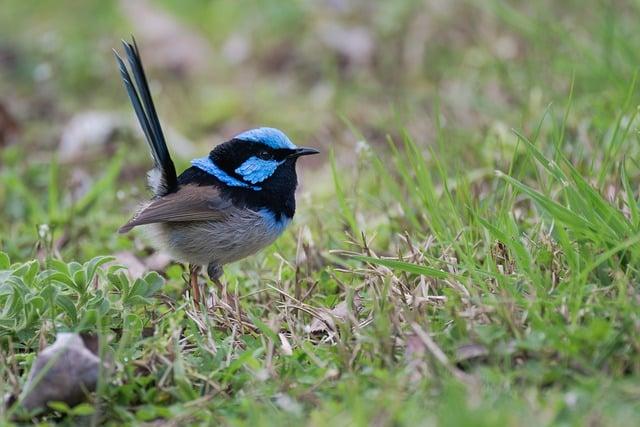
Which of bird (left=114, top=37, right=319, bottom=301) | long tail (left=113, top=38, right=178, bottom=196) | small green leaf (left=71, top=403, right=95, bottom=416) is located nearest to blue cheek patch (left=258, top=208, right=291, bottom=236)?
bird (left=114, top=37, right=319, bottom=301)

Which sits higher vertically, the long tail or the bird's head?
the long tail

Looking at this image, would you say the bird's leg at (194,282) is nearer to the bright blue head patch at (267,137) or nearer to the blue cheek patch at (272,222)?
the blue cheek patch at (272,222)

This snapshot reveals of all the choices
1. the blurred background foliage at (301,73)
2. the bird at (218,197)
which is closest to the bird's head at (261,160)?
the bird at (218,197)

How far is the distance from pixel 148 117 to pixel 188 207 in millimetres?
475

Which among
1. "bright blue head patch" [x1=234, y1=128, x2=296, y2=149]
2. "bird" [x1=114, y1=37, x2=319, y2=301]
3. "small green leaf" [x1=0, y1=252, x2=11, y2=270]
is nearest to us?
"small green leaf" [x1=0, y1=252, x2=11, y2=270]

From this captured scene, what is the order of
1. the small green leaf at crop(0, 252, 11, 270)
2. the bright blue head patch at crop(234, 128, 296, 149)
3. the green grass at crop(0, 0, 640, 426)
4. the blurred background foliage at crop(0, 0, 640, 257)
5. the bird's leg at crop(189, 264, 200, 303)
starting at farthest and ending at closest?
the blurred background foliage at crop(0, 0, 640, 257), the bright blue head patch at crop(234, 128, 296, 149), the bird's leg at crop(189, 264, 200, 303), the small green leaf at crop(0, 252, 11, 270), the green grass at crop(0, 0, 640, 426)

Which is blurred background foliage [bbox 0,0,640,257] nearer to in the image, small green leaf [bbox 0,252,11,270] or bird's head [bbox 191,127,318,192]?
bird's head [bbox 191,127,318,192]

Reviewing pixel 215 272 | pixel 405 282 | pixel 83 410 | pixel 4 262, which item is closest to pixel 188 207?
pixel 215 272

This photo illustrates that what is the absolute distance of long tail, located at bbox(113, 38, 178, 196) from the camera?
4438 mm

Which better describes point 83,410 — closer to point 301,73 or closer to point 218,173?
point 218,173

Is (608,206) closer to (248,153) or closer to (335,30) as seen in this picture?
(248,153)

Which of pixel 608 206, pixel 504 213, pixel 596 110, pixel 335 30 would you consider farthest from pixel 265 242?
pixel 335 30

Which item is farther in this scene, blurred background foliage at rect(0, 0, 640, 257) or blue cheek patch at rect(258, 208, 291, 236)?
blurred background foliage at rect(0, 0, 640, 257)

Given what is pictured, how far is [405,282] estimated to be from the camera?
151 inches
